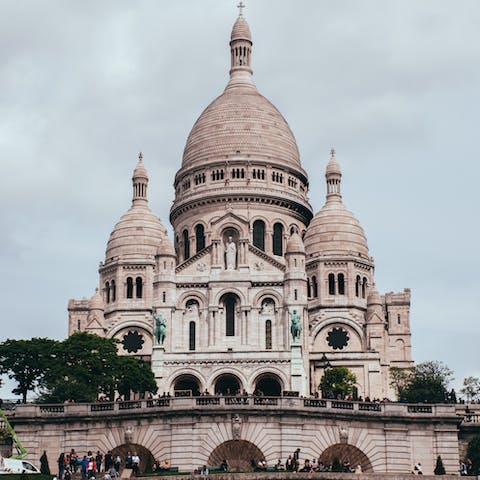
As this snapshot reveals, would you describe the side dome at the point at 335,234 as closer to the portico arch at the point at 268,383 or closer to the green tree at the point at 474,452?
the portico arch at the point at 268,383

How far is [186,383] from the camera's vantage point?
106750 millimetres

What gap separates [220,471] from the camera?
59.8 meters

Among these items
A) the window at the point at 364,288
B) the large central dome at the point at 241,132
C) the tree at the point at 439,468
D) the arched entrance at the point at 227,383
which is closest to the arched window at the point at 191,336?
the arched entrance at the point at 227,383

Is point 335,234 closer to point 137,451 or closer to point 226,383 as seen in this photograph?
point 226,383

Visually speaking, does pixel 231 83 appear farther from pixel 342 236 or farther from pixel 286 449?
pixel 286 449

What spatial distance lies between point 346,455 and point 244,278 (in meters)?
48.5

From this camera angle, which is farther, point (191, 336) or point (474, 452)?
point (191, 336)

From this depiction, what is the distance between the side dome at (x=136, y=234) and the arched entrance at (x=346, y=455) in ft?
197

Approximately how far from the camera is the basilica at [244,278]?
107 meters

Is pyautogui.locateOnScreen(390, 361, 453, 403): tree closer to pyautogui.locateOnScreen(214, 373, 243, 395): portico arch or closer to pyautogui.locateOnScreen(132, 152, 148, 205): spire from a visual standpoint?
pyautogui.locateOnScreen(214, 373, 243, 395): portico arch

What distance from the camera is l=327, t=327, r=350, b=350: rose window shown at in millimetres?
117438

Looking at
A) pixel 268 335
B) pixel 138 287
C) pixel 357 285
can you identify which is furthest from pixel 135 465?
pixel 138 287

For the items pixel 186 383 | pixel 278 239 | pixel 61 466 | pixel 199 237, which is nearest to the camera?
pixel 61 466

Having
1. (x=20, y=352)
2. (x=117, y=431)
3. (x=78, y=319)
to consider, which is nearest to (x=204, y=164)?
(x=78, y=319)
